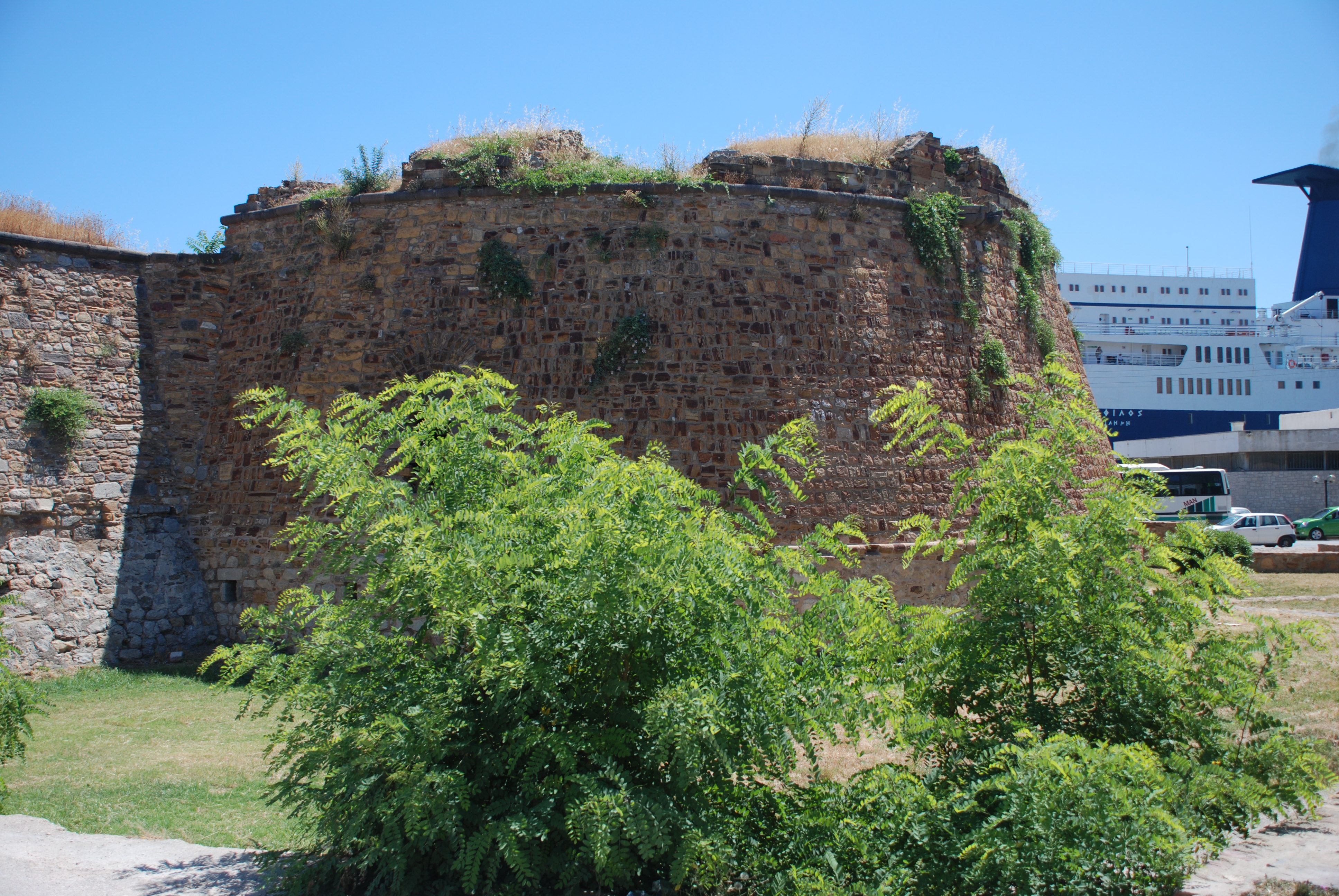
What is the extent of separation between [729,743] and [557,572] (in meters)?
1.32

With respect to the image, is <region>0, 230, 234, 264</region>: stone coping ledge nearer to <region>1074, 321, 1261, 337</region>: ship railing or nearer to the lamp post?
the lamp post

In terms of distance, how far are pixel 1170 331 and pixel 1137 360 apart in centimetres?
344

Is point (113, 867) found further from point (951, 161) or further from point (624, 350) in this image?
point (951, 161)

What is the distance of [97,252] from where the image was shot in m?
12.9

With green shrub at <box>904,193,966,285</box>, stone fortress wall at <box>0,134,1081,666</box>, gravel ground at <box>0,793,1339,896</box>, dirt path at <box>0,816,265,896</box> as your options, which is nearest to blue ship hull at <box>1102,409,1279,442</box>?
green shrub at <box>904,193,966,285</box>

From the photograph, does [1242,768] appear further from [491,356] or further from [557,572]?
[491,356]

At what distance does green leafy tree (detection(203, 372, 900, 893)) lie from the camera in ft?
14.8

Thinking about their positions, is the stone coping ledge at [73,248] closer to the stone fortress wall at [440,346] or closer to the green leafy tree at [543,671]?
the stone fortress wall at [440,346]

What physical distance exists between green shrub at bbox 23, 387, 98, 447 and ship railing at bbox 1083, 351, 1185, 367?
54580 millimetres

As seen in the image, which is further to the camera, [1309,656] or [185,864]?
[1309,656]

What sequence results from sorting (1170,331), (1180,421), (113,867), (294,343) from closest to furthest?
(113,867) → (294,343) → (1180,421) → (1170,331)

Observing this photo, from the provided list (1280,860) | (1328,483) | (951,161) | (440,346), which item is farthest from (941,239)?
(1328,483)

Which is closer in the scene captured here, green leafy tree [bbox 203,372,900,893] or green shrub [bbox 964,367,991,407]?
green leafy tree [bbox 203,372,900,893]

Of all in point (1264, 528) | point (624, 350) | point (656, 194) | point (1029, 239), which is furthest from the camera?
point (1264, 528)
